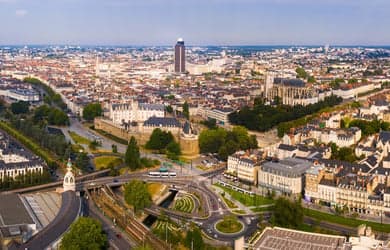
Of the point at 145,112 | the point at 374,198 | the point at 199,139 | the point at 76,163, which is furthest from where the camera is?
the point at 145,112

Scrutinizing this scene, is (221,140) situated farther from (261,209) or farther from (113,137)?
(261,209)

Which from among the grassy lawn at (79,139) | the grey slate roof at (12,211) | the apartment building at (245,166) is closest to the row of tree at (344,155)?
the apartment building at (245,166)

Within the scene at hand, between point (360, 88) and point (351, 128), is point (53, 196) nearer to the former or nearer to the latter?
point (351, 128)

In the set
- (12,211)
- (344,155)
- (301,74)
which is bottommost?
(12,211)

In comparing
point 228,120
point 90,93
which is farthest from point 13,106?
point 228,120

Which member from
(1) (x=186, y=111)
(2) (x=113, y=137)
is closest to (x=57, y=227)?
(2) (x=113, y=137)

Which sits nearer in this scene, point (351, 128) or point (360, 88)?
point (351, 128)

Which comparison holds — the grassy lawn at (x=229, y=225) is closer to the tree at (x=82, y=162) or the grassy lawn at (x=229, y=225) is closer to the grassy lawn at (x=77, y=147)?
the tree at (x=82, y=162)
